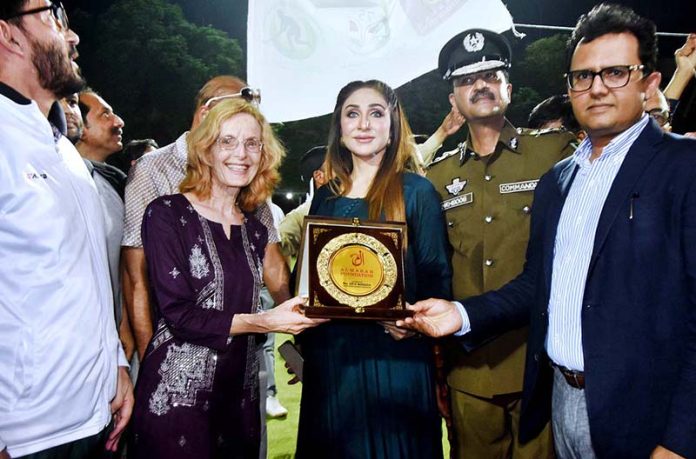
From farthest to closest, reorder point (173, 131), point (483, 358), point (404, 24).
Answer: point (173, 131) → point (404, 24) → point (483, 358)

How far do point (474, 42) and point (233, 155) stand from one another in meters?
1.66

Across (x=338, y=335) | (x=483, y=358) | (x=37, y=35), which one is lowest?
(x=483, y=358)

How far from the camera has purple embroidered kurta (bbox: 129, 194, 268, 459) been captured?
219 cm

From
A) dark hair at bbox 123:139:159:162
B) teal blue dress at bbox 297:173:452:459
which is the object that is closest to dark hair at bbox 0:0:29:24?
teal blue dress at bbox 297:173:452:459

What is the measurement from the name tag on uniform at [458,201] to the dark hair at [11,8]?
2.25 metres

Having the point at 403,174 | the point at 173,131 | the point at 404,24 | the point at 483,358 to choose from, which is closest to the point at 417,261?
the point at 403,174

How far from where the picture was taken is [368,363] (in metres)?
2.45

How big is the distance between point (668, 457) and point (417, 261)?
1278 mm

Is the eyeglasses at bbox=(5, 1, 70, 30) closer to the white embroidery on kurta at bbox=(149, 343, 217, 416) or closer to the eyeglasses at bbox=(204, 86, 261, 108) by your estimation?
the eyeglasses at bbox=(204, 86, 261, 108)

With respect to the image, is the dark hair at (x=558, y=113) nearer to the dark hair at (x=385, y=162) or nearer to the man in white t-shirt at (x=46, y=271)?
the dark hair at (x=385, y=162)

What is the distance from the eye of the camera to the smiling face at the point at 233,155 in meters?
2.53

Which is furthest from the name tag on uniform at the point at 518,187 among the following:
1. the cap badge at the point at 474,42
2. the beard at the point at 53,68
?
the beard at the point at 53,68

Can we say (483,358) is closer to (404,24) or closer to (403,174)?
(403,174)

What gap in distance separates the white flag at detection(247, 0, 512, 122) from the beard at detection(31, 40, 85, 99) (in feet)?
8.48
